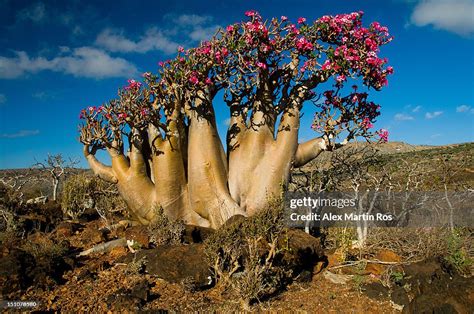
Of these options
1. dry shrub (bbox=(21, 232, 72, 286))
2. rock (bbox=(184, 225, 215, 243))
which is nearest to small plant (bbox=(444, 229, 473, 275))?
rock (bbox=(184, 225, 215, 243))

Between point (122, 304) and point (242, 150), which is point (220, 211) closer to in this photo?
point (242, 150)

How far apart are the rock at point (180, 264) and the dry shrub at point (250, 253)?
272mm

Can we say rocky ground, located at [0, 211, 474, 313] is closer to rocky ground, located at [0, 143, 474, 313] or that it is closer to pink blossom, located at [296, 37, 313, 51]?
rocky ground, located at [0, 143, 474, 313]

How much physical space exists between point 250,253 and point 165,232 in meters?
2.58

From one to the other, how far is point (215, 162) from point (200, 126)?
2.70 ft

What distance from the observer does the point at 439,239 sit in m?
6.48

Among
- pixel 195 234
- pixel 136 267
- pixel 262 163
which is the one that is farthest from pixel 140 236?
pixel 262 163

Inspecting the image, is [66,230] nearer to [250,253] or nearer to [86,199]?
[86,199]

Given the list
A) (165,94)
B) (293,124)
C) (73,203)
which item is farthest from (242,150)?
(73,203)

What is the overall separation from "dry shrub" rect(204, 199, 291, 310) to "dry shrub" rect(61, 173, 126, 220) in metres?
5.31

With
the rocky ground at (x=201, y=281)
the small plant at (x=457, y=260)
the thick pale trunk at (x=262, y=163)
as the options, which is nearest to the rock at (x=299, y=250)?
the rocky ground at (x=201, y=281)

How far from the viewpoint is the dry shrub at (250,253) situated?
4.72 meters

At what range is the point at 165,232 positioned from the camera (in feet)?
22.7

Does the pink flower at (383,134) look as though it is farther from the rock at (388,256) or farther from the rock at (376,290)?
the rock at (376,290)
